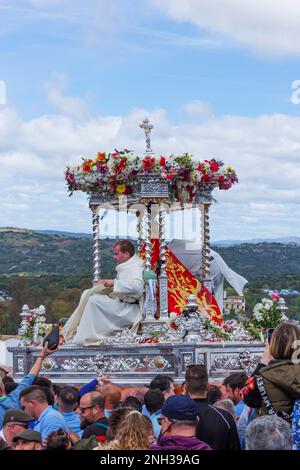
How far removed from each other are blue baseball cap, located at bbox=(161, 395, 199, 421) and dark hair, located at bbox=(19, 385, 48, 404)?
6.69 feet

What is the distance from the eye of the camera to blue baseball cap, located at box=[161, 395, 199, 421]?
295 inches

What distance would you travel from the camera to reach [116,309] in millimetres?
19000

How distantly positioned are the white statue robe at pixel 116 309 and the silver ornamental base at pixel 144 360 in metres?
0.32

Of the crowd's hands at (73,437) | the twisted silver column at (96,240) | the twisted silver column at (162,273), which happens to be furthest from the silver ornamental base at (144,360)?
the crowd's hands at (73,437)

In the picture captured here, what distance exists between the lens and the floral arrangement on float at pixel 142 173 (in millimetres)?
19141

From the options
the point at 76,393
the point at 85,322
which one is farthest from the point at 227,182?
the point at 76,393

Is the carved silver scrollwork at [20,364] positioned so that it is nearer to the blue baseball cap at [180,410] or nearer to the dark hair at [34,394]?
the dark hair at [34,394]

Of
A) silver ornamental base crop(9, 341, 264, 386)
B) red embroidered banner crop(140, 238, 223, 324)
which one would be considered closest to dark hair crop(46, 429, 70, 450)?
silver ornamental base crop(9, 341, 264, 386)

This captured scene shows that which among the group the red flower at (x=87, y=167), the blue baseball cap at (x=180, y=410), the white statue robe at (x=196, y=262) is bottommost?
the blue baseball cap at (x=180, y=410)

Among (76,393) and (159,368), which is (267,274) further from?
(76,393)

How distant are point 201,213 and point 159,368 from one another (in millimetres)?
4515

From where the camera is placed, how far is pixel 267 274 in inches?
1469

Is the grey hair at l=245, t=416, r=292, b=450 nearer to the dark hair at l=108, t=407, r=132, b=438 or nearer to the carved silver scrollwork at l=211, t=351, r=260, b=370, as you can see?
the dark hair at l=108, t=407, r=132, b=438

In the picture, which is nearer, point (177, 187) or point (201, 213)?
point (177, 187)
